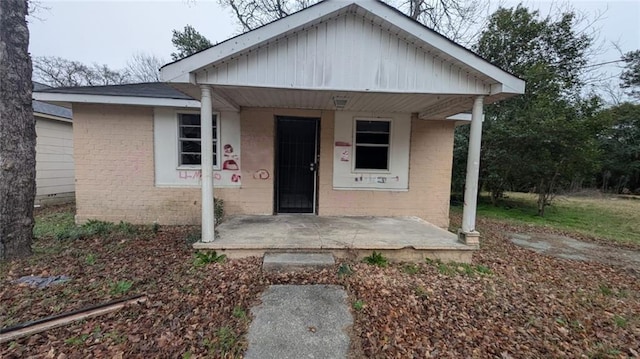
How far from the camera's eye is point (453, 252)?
3879mm

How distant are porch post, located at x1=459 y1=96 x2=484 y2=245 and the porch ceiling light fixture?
1995mm

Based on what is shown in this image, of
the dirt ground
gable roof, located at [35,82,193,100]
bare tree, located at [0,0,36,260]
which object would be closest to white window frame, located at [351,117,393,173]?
the dirt ground

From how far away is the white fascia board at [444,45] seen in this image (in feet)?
11.1

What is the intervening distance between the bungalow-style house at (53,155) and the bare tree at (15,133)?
5.33 m

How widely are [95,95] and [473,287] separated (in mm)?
7025

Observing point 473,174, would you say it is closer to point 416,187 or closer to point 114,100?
point 416,187

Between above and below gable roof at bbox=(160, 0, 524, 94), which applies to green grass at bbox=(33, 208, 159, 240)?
below

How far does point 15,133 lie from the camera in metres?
3.48

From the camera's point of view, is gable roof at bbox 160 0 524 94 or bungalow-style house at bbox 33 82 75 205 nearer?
gable roof at bbox 160 0 524 94

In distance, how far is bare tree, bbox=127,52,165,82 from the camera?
22.6 meters

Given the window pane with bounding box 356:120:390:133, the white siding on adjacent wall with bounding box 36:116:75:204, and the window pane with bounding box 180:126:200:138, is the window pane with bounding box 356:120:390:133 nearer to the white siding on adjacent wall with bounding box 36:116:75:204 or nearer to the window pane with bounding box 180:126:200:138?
the window pane with bounding box 180:126:200:138

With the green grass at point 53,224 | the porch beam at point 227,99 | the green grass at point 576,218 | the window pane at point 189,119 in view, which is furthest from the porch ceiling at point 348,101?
the green grass at point 576,218

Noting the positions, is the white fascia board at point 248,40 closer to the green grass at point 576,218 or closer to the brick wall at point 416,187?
the brick wall at point 416,187

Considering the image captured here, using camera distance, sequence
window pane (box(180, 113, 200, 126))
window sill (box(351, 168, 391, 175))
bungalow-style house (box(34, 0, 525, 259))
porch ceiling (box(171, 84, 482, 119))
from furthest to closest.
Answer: window sill (box(351, 168, 391, 175)) → window pane (box(180, 113, 200, 126)) → bungalow-style house (box(34, 0, 525, 259)) → porch ceiling (box(171, 84, 482, 119))
